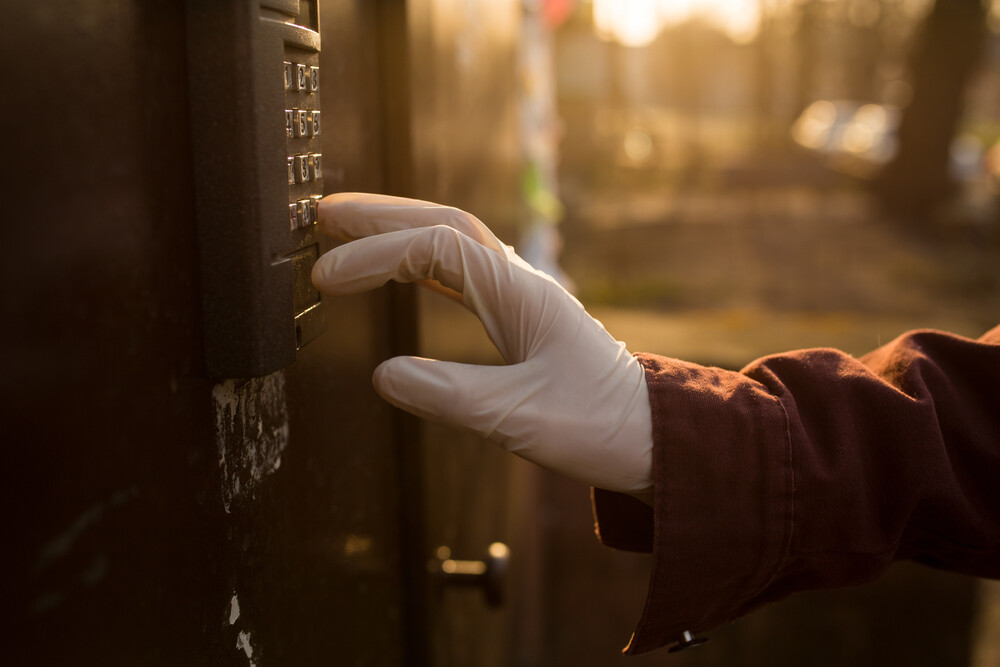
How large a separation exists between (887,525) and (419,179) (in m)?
0.84

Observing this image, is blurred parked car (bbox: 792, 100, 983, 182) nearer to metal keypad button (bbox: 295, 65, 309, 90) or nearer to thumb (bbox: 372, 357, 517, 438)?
thumb (bbox: 372, 357, 517, 438)

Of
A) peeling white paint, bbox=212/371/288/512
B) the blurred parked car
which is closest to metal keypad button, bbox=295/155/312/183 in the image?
peeling white paint, bbox=212/371/288/512

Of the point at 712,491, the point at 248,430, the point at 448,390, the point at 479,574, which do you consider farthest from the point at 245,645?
the point at 479,574

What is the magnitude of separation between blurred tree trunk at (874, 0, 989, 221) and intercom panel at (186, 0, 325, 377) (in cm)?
993

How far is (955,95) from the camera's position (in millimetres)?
9672

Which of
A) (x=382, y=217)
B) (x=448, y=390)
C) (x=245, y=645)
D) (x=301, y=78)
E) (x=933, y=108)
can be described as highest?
(x=933, y=108)

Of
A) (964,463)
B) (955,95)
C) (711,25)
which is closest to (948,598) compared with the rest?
(964,463)

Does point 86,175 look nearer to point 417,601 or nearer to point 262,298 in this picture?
point 262,298

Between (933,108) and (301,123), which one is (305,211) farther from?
(933,108)

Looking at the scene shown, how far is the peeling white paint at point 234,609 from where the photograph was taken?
0.79m

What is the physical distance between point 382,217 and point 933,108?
10.4 meters

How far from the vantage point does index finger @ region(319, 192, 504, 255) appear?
956 millimetres

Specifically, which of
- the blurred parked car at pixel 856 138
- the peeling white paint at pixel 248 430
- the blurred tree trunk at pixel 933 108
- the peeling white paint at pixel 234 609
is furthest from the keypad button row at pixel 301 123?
the blurred parked car at pixel 856 138

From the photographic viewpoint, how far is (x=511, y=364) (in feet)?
3.39
